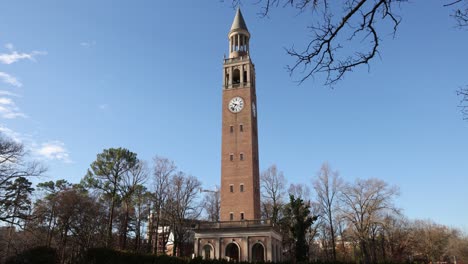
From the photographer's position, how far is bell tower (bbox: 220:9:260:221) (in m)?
43.1

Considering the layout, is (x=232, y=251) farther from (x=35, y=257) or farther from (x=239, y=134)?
(x=35, y=257)

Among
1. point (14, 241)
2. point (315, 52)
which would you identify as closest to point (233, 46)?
point (14, 241)

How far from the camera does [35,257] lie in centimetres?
3019

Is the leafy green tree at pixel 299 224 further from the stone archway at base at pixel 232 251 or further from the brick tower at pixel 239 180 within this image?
the stone archway at base at pixel 232 251

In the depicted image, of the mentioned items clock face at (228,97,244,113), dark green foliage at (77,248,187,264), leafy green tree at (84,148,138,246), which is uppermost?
clock face at (228,97,244,113)

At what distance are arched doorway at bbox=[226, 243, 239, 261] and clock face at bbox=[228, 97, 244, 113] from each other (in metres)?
16.6

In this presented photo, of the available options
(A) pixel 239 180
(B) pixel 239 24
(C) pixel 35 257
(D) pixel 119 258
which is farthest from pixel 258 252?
(B) pixel 239 24

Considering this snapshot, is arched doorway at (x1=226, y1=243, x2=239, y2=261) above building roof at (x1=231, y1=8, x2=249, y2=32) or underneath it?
underneath

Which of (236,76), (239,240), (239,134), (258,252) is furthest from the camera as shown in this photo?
(236,76)

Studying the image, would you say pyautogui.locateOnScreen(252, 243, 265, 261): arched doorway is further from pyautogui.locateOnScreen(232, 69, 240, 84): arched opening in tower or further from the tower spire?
the tower spire

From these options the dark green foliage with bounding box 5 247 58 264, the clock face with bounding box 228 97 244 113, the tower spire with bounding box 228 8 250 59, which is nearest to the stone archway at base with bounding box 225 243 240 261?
the clock face with bounding box 228 97 244 113

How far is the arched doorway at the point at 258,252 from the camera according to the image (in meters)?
40.3

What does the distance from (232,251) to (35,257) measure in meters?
20.5

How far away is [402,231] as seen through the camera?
61094 millimetres
